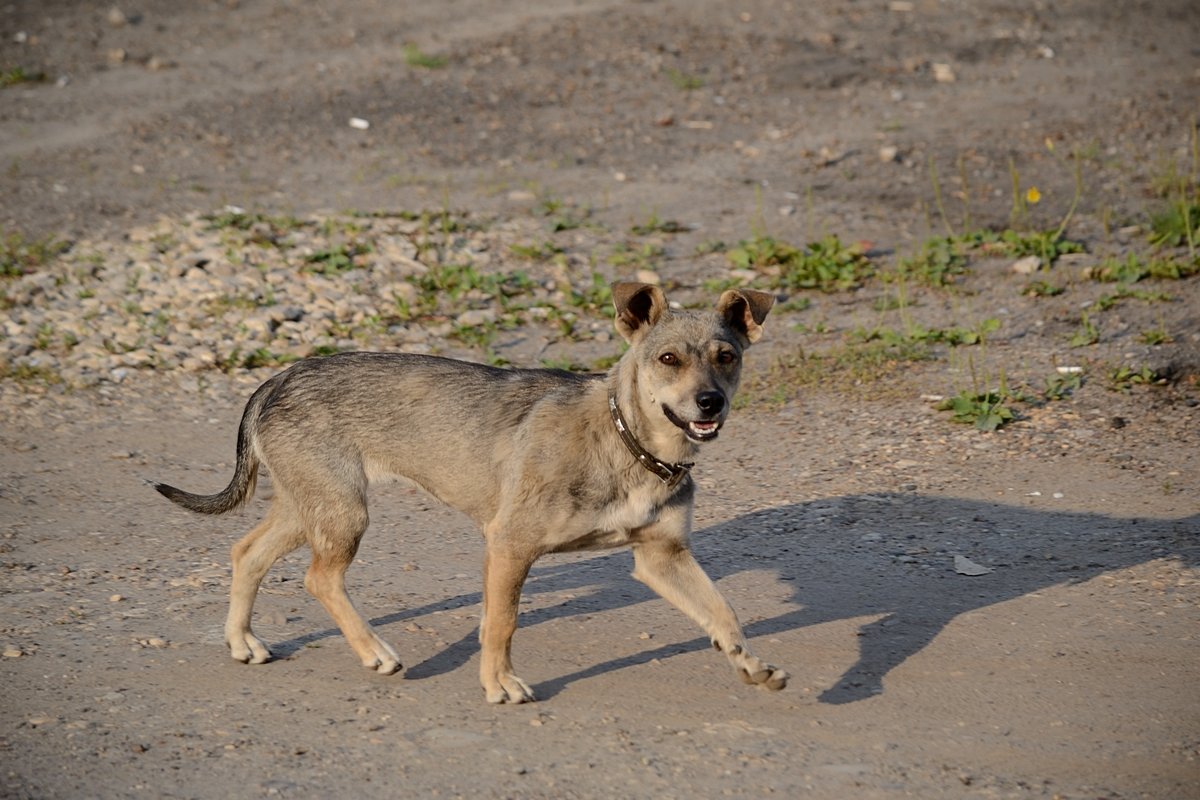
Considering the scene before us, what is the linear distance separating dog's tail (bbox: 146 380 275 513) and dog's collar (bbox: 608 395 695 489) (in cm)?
172

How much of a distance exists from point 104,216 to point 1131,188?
411 inches

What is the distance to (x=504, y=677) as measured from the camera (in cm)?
565

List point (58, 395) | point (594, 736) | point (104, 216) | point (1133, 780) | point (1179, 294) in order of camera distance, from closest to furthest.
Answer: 1. point (1133, 780)
2. point (594, 736)
3. point (58, 395)
4. point (1179, 294)
5. point (104, 216)

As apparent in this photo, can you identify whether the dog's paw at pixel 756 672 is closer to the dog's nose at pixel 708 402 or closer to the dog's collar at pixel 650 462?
the dog's collar at pixel 650 462

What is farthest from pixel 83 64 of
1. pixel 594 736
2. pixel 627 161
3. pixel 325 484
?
pixel 594 736

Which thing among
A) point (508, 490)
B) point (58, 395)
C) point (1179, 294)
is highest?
point (508, 490)

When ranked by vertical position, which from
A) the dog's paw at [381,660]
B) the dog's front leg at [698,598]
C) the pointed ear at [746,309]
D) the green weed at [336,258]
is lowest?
the green weed at [336,258]

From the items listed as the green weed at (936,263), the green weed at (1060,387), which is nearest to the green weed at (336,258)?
the green weed at (936,263)

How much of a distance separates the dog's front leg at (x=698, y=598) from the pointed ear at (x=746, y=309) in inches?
41.2

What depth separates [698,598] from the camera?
5.80 metres

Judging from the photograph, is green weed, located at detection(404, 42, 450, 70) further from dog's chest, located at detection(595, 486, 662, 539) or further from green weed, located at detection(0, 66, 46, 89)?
dog's chest, located at detection(595, 486, 662, 539)

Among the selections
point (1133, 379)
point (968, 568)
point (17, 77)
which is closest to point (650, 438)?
point (968, 568)

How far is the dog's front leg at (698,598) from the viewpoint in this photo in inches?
219

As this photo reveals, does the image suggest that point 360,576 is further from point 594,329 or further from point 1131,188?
point 1131,188
